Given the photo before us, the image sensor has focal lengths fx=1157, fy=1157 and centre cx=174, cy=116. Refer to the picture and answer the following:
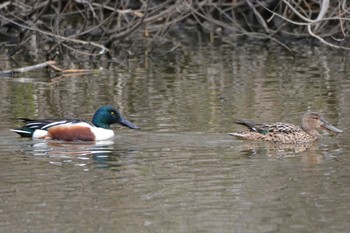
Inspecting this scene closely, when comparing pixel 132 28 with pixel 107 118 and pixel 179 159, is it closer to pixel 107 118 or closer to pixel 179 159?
pixel 107 118

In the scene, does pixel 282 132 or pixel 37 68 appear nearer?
pixel 282 132

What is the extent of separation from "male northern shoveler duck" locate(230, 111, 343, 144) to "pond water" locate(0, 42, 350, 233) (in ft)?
0.47

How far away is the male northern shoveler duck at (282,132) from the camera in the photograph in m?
12.2

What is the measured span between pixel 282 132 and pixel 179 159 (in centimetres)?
166

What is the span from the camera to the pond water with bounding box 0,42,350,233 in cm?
858

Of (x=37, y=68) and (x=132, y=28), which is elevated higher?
(x=132, y=28)

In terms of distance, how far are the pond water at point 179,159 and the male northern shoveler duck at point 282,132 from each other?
0.47 feet

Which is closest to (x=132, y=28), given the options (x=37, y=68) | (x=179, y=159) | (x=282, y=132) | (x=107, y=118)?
(x=37, y=68)

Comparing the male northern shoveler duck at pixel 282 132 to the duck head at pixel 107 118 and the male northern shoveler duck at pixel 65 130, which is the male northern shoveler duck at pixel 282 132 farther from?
the duck head at pixel 107 118

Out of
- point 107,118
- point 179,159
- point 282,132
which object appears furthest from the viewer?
point 107,118

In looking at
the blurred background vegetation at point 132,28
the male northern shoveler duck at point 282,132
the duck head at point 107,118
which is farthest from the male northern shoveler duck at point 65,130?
the blurred background vegetation at point 132,28

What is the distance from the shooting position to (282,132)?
12.2m

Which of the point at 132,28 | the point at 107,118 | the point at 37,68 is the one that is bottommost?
the point at 107,118

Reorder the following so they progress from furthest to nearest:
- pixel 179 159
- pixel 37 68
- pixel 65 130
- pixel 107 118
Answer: pixel 37 68
pixel 107 118
pixel 65 130
pixel 179 159
